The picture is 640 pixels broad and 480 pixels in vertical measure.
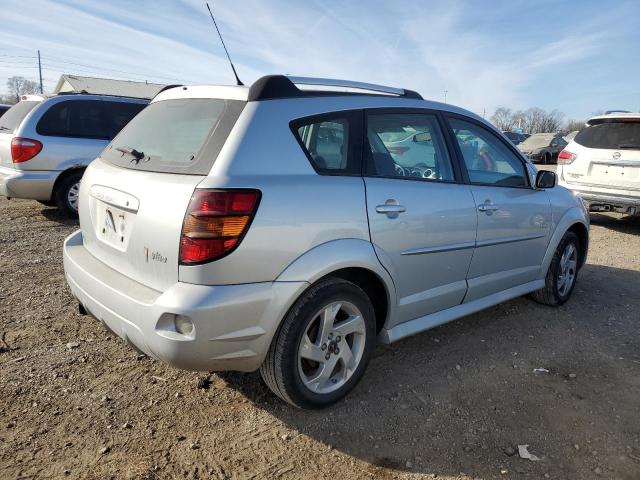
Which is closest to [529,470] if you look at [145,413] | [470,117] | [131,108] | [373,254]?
[373,254]

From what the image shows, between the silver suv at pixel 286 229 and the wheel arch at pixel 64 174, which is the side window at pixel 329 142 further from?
the wheel arch at pixel 64 174

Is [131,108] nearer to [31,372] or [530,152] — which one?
[31,372]

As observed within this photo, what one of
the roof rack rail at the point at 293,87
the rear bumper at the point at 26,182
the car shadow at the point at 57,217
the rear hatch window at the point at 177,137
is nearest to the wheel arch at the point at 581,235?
the roof rack rail at the point at 293,87

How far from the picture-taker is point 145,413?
262 cm

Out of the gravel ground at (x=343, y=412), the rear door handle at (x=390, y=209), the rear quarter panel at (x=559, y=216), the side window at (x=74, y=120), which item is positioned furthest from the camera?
the side window at (x=74, y=120)

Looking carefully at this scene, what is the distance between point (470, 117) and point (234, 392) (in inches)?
99.7

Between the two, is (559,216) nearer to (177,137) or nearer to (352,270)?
(352,270)

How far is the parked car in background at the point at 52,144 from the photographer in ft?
21.1

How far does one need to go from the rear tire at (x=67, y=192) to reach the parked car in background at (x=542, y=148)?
68.5 ft

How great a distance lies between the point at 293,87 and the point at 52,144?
5.38 m

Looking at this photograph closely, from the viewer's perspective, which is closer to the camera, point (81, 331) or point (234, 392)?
point (234, 392)

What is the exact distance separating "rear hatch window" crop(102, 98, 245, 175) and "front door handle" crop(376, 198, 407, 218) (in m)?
0.93

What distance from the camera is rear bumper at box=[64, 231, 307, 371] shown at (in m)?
2.13

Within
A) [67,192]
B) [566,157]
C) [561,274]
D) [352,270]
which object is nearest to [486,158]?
[561,274]
